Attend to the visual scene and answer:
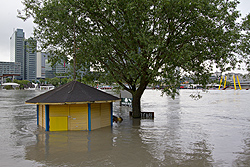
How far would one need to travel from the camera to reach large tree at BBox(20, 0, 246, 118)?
16.2m

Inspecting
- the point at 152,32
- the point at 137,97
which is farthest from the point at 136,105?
the point at 152,32

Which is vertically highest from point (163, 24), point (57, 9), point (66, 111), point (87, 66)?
point (57, 9)

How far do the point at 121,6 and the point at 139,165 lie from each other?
1222cm

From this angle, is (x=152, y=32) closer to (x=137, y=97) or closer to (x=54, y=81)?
(x=137, y=97)

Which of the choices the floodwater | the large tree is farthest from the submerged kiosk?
the large tree

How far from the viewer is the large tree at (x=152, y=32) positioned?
16.2 metres

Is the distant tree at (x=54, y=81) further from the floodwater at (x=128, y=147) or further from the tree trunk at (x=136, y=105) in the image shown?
the floodwater at (x=128, y=147)

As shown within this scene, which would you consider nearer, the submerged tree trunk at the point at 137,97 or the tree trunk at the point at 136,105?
the submerged tree trunk at the point at 137,97

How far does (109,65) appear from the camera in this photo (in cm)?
2014

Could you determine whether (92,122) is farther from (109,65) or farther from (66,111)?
(109,65)

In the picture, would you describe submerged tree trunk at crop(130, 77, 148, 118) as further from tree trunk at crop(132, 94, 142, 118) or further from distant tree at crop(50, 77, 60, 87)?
distant tree at crop(50, 77, 60, 87)

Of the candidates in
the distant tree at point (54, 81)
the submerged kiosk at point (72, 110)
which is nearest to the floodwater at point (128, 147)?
the submerged kiosk at point (72, 110)

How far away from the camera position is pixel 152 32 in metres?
18.9

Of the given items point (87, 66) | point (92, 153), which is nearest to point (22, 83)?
point (87, 66)
